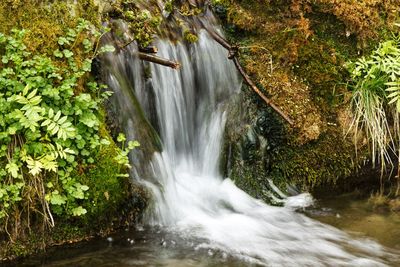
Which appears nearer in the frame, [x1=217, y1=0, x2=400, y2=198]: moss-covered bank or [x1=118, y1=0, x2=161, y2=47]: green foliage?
[x1=118, y1=0, x2=161, y2=47]: green foliage

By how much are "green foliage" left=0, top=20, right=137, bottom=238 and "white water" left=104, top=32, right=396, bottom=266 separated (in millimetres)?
816

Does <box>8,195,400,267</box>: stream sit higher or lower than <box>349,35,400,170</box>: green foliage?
lower

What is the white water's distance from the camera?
4131mm

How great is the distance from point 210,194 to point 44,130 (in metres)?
1.94

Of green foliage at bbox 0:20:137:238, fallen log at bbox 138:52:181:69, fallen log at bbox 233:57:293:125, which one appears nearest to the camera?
green foliage at bbox 0:20:137:238

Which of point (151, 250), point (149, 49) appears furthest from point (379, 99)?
point (151, 250)

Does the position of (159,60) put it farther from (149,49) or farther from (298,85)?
(298,85)

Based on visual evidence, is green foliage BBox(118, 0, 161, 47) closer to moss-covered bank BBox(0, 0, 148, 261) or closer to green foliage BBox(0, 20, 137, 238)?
moss-covered bank BBox(0, 0, 148, 261)

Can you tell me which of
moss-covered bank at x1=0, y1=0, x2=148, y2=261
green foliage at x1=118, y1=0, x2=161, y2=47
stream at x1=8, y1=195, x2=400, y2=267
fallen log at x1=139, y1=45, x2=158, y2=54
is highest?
green foliage at x1=118, y1=0, x2=161, y2=47

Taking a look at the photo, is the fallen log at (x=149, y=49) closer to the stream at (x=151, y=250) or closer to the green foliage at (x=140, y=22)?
the green foliage at (x=140, y=22)

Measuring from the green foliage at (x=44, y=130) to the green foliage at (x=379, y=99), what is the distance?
9.32ft

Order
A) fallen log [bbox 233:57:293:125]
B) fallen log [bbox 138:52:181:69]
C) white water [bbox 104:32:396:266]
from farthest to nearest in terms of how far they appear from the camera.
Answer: fallen log [bbox 233:57:293:125]
fallen log [bbox 138:52:181:69]
white water [bbox 104:32:396:266]

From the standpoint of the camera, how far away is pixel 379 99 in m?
5.57

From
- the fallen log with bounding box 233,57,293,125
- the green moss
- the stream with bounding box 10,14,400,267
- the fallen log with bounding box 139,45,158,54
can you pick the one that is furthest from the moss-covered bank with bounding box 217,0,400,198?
the green moss
